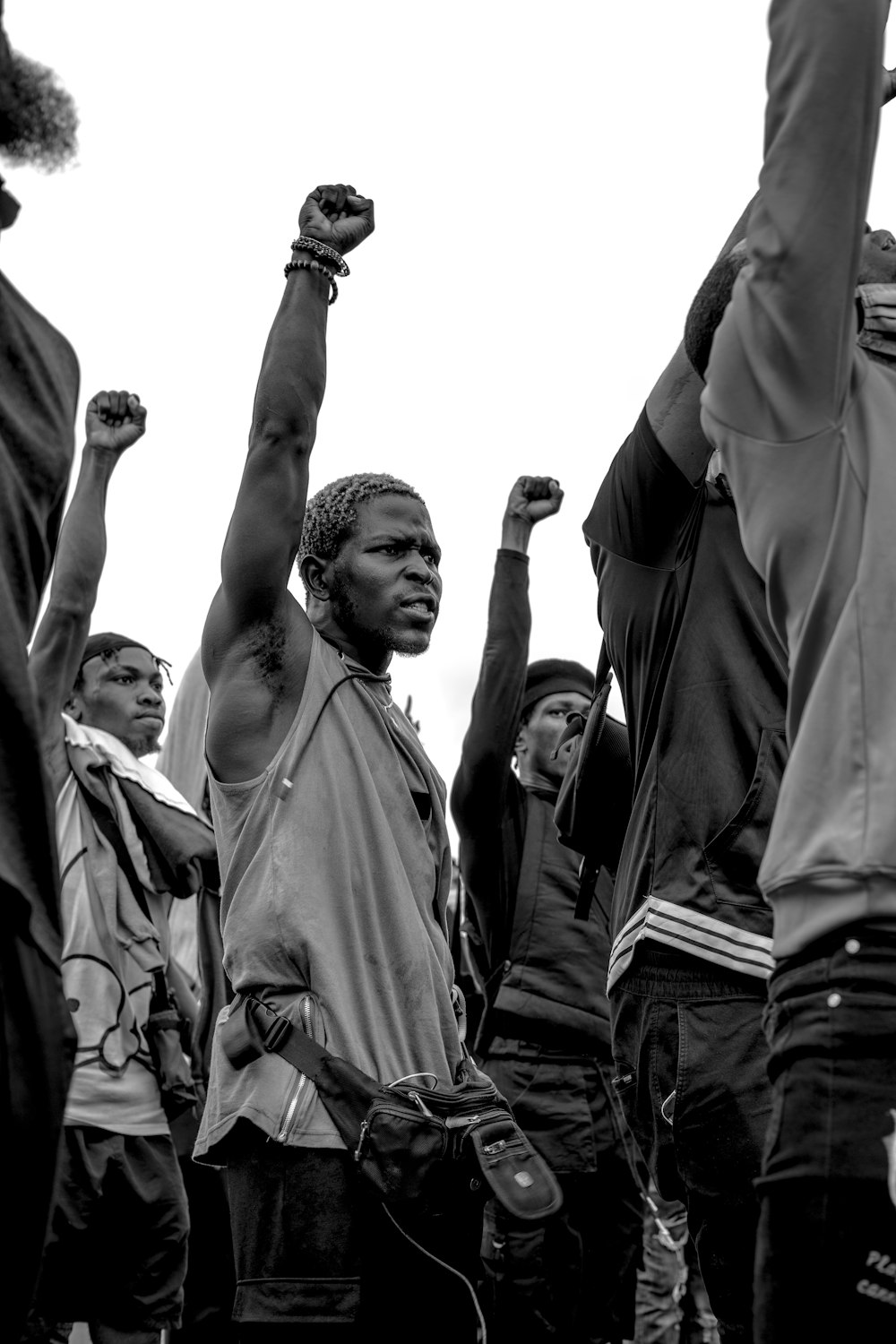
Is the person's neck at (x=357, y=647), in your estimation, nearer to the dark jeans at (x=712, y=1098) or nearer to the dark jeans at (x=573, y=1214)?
the dark jeans at (x=712, y=1098)

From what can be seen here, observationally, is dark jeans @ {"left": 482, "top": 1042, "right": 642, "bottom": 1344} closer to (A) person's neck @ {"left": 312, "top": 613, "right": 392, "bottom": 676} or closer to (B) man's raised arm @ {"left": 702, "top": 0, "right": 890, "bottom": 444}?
(A) person's neck @ {"left": 312, "top": 613, "right": 392, "bottom": 676}

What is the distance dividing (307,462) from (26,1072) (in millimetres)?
1902

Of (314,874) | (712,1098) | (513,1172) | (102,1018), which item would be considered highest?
(314,874)

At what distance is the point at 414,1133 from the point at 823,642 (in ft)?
4.77

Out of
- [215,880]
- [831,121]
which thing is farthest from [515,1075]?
[831,121]

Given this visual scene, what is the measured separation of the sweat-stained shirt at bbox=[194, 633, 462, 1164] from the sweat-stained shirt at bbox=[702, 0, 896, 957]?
133 centimetres

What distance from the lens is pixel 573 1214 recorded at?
20.5 feet

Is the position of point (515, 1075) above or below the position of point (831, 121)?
below

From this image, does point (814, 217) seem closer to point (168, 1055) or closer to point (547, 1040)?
point (168, 1055)

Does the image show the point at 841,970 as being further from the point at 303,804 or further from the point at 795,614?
the point at 303,804

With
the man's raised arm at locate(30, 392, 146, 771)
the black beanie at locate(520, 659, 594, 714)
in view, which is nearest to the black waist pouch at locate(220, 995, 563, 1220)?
the man's raised arm at locate(30, 392, 146, 771)

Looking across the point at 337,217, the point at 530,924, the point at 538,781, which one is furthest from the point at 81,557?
the point at 538,781

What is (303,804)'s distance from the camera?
335 centimetres

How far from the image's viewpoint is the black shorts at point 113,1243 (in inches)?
203
